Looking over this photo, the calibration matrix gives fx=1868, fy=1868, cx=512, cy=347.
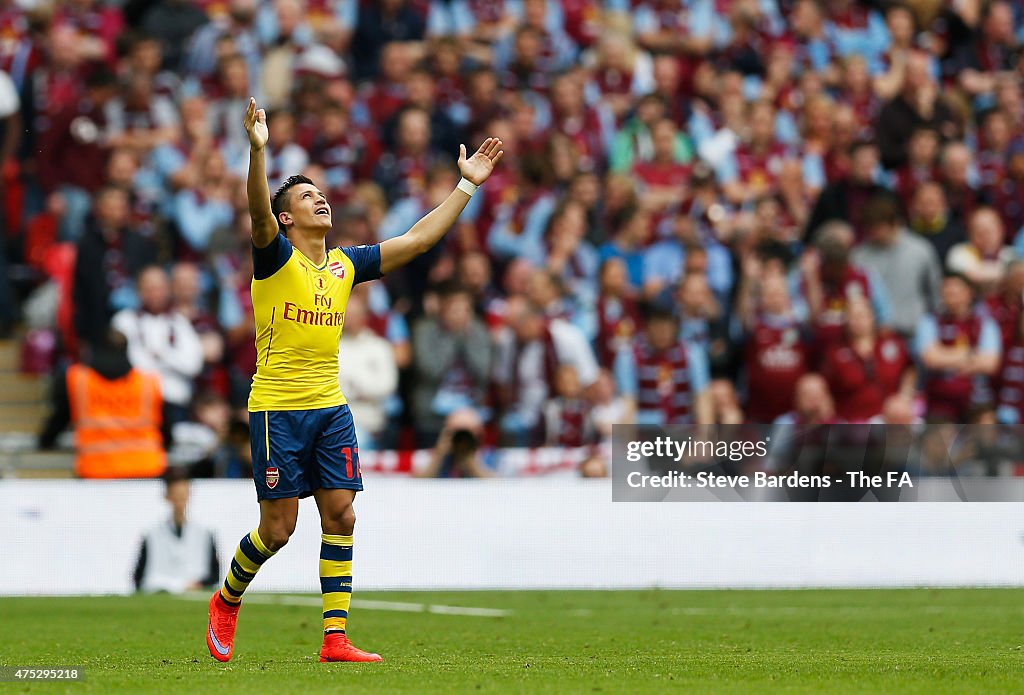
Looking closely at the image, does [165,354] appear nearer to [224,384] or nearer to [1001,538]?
[224,384]

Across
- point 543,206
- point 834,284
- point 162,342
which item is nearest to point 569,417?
point 543,206

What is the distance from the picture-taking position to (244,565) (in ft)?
32.2

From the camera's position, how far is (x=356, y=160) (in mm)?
19625

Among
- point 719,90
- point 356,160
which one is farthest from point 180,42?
point 719,90

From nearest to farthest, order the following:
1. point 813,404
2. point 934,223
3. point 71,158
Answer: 1. point 813,404
2. point 71,158
3. point 934,223

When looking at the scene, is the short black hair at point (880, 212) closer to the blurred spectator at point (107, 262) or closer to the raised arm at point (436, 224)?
the blurred spectator at point (107, 262)

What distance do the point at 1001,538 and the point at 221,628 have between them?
8653 mm

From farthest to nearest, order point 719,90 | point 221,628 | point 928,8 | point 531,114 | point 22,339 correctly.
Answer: point 928,8 → point 719,90 → point 531,114 → point 22,339 → point 221,628

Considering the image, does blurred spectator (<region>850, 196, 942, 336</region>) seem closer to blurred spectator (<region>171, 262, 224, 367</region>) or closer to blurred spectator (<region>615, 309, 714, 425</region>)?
blurred spectator (<region>615, 309, 714, 425</region>)

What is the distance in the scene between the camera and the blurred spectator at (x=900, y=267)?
18.9 metres

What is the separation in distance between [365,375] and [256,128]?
27.8 feet

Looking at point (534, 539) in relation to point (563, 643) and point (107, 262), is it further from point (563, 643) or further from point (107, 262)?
point (563, 643)

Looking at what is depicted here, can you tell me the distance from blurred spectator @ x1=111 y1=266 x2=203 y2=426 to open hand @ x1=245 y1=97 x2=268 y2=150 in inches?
330

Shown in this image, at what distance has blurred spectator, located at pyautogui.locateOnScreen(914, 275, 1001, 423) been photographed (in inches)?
718
